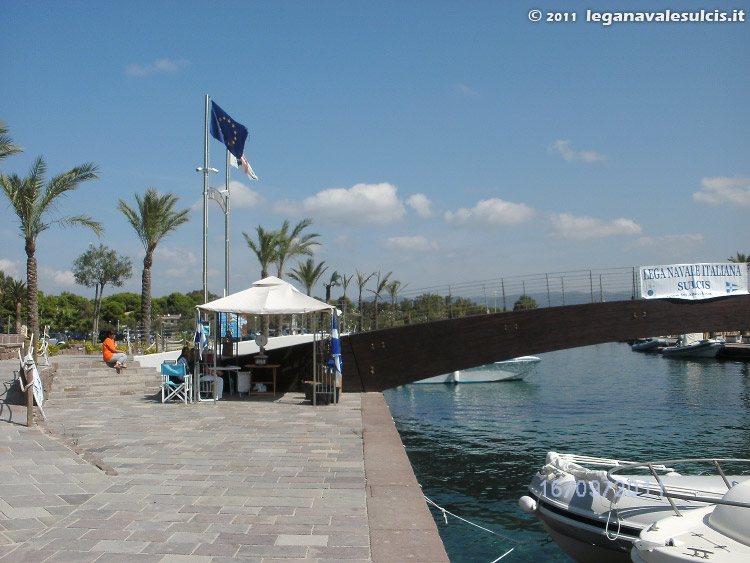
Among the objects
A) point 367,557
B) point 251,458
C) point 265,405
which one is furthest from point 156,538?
point 265,405

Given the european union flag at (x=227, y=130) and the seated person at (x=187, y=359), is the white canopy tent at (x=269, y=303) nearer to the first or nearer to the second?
the seated person at (x=187, y=359)

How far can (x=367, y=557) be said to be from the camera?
15.2 feet

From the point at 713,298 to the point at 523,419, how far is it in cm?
711

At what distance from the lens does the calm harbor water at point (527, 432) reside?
9883 mm

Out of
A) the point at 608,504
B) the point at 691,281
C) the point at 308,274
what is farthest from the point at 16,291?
the point at 608,504

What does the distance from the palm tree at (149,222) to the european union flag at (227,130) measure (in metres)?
7.62

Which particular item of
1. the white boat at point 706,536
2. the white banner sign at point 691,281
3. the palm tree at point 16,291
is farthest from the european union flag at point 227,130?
the palm tree at point 16,291

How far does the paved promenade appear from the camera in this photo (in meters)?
4.78

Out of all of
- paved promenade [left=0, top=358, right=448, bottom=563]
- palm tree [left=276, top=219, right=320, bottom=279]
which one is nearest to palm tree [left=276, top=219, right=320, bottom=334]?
palm tree [left=276, top=219, right=320, bottom=279]

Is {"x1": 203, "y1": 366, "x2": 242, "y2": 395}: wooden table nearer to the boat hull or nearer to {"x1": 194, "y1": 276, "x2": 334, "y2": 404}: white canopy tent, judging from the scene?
{"x1": 194, "y1": 276, "x2": 334, "y2": 404}: white canopy tent

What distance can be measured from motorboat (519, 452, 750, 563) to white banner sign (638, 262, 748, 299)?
33.8 feet

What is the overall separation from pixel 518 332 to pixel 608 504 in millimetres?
10155

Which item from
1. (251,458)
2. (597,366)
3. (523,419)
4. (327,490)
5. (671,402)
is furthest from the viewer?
(597,366)

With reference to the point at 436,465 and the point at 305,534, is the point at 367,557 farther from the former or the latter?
the point at 436,465
